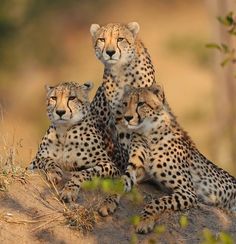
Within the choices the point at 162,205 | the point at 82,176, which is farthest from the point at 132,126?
the point at 162,205

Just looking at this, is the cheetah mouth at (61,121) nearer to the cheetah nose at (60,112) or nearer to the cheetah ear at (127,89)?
the cheetah nose at (60,112)

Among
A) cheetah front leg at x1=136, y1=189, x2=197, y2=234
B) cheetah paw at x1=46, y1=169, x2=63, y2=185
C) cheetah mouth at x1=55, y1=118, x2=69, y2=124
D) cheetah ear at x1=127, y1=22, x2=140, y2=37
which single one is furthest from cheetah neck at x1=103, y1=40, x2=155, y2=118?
cheetah front leg at x1=136, y1=189, x2=197, y2=234

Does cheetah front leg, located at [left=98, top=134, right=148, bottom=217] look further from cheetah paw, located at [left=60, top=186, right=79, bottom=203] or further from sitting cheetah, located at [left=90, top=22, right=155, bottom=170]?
sitting cheetah, located at [left=90, top=22, right=155, bottom=170]

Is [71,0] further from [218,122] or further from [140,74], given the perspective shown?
[140,74]

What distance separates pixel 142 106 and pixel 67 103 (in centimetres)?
50

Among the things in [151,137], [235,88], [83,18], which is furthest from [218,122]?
[83,18]

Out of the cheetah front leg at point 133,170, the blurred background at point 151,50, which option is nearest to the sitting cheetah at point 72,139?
the cheetah front leg at point 133,170

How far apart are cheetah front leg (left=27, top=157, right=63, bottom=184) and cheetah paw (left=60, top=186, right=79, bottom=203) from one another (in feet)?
0.57

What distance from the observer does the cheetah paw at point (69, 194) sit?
6059 millimetres

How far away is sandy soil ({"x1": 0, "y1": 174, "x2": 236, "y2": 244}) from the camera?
5.80 m

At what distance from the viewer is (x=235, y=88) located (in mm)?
15773

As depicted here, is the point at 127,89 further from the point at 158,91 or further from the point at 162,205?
the point at 162,205

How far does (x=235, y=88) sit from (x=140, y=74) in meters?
8.82

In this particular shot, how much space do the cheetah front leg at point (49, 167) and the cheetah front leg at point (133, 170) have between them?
40 cm
